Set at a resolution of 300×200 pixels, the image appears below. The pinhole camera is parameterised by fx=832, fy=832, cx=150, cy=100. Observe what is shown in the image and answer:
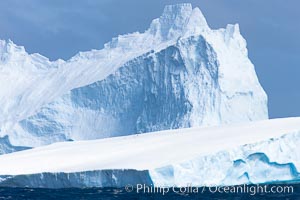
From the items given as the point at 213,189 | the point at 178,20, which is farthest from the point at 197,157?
the point at 178,20

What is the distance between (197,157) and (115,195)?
2.91 metres

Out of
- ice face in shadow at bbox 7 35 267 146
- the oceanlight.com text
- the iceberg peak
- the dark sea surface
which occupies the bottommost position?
the dark sea surface

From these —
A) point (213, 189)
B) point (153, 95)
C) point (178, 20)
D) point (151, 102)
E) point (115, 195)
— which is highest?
point (178, 20)

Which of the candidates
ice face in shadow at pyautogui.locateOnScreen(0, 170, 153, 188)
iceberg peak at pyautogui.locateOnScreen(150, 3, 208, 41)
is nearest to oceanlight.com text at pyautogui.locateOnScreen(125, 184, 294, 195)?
ice face in shadow at pyautogui.locateOnScreen(0, 170, 153, 188)

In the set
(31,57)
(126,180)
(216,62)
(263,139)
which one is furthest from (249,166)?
(31,57)

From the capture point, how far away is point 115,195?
69.4 ft

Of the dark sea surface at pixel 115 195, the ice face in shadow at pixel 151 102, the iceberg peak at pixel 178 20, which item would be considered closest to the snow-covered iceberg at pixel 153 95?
the ice face in shadow at pixel 151 102

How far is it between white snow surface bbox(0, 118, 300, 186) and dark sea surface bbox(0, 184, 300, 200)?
0.62 m

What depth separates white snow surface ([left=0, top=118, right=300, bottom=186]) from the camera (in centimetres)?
2275

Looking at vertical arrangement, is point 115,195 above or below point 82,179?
below

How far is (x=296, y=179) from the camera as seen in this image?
25328 millimetres

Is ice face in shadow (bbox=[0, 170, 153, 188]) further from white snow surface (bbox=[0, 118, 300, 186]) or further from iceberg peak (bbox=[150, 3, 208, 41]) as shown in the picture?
iceberg peak (bbox=[150, 3, 208, 41])

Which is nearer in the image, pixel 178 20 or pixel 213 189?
pixel 213 189

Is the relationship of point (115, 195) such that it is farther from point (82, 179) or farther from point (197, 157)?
point (197, 157)
